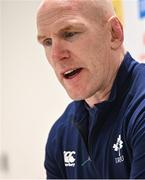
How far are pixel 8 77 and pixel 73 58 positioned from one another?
118 centimetres

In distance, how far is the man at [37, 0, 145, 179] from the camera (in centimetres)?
87

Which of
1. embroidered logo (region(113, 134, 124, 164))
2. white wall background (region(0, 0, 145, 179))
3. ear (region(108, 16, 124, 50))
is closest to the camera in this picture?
embroidered logo (region(113, 134, 124, 164))

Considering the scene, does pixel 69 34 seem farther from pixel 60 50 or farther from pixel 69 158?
pixel 69 158

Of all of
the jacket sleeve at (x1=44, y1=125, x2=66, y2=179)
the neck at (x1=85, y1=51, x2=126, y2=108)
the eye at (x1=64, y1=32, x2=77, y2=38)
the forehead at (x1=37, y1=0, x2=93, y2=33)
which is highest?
the forehead at (x1=37, y1=0, x2=93, y2=33)

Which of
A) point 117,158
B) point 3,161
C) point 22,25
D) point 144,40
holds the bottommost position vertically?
point 3,161

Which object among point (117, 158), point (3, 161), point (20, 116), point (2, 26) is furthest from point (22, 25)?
point (117, 158)

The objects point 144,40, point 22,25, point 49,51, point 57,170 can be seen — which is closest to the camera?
point 49,51

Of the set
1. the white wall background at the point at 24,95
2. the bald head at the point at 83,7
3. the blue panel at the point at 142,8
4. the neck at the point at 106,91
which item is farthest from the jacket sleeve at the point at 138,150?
the white wall background at the point at 24,95

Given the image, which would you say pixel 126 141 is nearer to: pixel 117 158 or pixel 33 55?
pixel 117 158

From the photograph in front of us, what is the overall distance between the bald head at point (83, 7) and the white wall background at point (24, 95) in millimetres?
863

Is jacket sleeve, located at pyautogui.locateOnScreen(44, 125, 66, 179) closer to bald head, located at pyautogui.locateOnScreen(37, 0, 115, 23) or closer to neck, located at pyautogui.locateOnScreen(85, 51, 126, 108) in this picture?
neck, located at pyautogui.locateOnScreen(85, 51, 126, 108)

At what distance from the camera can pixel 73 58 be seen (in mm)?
916

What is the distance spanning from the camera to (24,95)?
1.97 metres

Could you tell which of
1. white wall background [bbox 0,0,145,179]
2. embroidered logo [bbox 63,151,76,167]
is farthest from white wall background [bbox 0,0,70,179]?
embroidered logo [bbox 63,151,76,167]
